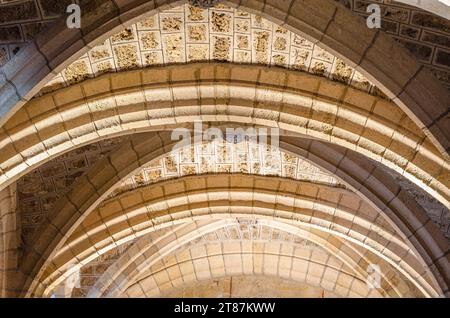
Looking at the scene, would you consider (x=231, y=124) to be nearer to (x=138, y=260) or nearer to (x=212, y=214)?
(x=212, y=214)

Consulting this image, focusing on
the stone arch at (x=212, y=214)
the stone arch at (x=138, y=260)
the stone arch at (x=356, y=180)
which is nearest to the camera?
the stone arch at (x=356, y=180)

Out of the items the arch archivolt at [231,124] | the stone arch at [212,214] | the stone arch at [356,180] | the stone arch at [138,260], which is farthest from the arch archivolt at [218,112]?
the stone arch at [138,260]

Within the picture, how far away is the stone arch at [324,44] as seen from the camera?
808 cm

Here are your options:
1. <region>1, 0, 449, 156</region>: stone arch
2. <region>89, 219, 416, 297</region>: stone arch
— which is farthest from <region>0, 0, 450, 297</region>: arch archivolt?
<region>89, 219, 416, 297</region>: stone arch

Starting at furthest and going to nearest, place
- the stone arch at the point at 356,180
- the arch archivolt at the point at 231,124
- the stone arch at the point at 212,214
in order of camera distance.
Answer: the stone arch at the point at 212,214, the stone arch at the point at 356,180, the arch archivolt at the point at 231,124

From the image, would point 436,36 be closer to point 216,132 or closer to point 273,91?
point 273,91

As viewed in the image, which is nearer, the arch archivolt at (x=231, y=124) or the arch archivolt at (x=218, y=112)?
the arch archivolt at (x=231, y=124)

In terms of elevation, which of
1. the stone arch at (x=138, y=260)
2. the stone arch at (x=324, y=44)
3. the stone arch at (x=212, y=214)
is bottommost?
the stone arch at (x=324, y=44)

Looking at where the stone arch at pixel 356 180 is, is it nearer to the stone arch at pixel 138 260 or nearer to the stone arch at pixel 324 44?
the stone arch at pixel 324 44

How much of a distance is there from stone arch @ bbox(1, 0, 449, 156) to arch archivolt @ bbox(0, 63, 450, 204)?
91 centimetres

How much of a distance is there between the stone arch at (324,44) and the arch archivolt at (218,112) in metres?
0.91

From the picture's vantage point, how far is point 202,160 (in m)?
12.1

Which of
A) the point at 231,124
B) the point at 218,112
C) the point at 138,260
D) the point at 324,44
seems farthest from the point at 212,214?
the point at 324,44

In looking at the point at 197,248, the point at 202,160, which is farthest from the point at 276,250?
the point at 202,160
